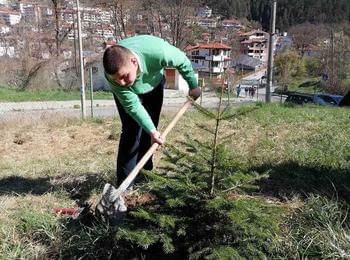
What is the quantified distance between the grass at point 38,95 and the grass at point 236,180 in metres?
18.3

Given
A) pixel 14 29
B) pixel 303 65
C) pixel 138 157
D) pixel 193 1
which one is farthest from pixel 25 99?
pixel 303 65

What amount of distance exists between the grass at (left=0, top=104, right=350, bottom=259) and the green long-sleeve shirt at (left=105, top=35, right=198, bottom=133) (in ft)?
1.88

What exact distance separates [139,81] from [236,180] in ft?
3.34

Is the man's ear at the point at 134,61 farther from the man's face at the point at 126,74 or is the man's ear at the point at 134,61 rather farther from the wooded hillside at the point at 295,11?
the wooded hillside at the point at 295,11

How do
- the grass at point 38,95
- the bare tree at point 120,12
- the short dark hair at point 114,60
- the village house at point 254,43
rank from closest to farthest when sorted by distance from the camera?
the short dark hair at point 114,60, the grass at point 38,95, the bare tree at point 120,12, the village house at point 254,43

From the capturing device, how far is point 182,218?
213 centimetres

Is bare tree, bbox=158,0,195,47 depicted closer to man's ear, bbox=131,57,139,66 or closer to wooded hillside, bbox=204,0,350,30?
man's ear, bbox=131,57,139,66

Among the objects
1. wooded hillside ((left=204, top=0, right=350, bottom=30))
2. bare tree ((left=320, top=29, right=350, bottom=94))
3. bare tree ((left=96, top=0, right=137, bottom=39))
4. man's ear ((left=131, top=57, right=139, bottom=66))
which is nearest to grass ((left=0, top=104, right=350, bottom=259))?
man's ear ((left=131, top=57, right=139, bottom=66))

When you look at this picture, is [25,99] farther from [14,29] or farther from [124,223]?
[124,223]

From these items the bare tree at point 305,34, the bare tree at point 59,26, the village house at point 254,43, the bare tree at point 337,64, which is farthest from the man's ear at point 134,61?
the bare tree at point 305,34

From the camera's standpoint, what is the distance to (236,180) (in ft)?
7.15

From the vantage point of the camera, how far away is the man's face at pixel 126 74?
2350mm

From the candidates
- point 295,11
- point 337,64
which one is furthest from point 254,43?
point 295,11

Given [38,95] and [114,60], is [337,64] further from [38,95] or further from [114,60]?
[114,60]
